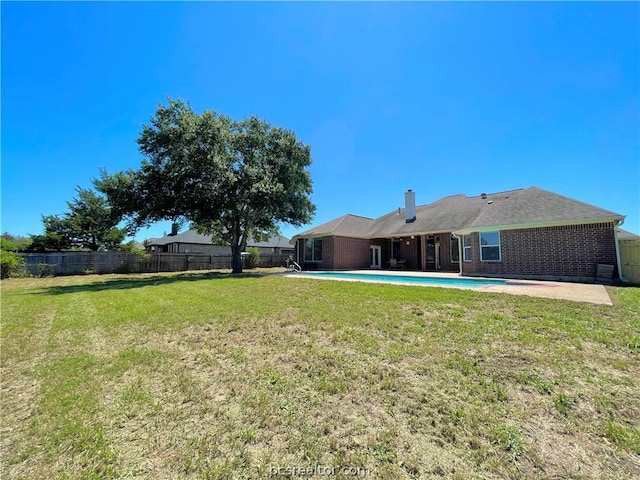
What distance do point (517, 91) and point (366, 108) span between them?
6858 mm

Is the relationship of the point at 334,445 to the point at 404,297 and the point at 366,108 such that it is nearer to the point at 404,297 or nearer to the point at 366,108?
the point at 404,297

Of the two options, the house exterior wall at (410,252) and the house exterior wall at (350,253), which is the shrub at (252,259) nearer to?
Result: the house exterior wall at (350,253)

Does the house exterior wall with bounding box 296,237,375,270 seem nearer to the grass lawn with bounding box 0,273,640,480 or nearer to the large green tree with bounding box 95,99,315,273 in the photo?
the large green tree with bounding box 95,99,315,273

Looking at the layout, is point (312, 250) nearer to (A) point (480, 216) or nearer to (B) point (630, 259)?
(A) point (480, 216)

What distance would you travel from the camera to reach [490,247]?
14.8 meters

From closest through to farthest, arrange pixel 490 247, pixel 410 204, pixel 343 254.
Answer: pixel 490 247 → pixel 343 254 → pixel 410 204

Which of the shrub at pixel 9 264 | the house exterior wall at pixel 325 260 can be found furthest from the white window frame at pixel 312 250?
the shrub at pixel 9 264

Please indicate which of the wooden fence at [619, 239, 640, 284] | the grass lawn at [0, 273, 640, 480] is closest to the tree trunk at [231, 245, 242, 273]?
the grass lawn at [0, 273, 640, 480]

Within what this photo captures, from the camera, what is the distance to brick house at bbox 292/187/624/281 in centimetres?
1216

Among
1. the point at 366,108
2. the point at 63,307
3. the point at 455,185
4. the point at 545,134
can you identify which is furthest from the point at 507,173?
the point at 63,307

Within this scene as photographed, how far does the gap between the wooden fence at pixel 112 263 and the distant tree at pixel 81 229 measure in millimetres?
5999

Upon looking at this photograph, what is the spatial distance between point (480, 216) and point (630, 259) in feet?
20.2

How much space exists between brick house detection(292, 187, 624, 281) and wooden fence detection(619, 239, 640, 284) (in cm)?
38

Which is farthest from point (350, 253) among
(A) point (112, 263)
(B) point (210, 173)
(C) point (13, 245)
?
(C) point (13, 245)
